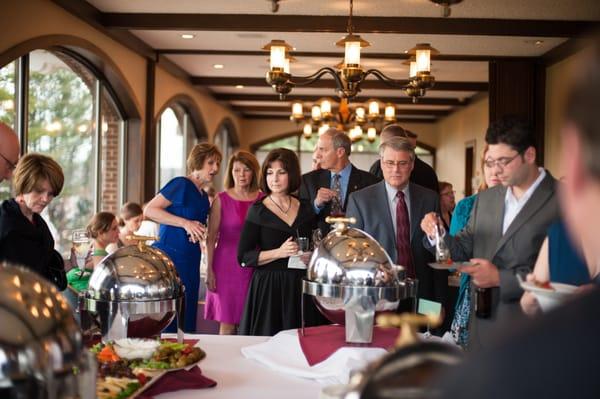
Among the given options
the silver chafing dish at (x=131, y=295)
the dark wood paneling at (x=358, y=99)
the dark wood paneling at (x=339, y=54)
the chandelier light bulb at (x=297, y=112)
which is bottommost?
the silver chafing dish at (x=131, y=295)

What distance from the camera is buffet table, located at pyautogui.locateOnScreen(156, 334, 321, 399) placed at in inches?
80.7

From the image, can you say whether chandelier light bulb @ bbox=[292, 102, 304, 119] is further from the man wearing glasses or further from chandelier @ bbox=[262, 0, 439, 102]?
the man wearing glasses

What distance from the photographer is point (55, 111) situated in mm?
6934

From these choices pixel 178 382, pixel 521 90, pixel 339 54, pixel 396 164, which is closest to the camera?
pixel 178 382

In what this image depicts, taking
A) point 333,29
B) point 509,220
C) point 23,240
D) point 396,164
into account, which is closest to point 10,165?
point 23,240

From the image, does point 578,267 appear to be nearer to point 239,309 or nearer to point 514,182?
point 514,182

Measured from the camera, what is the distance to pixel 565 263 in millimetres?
2082

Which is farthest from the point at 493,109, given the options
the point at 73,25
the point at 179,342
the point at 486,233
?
the point at 179,342

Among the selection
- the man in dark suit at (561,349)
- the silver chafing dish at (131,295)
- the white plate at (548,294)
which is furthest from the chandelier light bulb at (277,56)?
the man in dark suit at (561,349)

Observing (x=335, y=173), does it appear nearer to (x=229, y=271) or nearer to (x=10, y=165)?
(x=229, y=271)

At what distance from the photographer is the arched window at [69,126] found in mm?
6008

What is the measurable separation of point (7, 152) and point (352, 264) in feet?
4.34

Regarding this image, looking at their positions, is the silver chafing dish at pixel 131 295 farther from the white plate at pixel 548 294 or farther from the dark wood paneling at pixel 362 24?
the dark wood paneling at pixel 362 24

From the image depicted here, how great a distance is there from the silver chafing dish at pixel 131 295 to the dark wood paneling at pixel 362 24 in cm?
490
